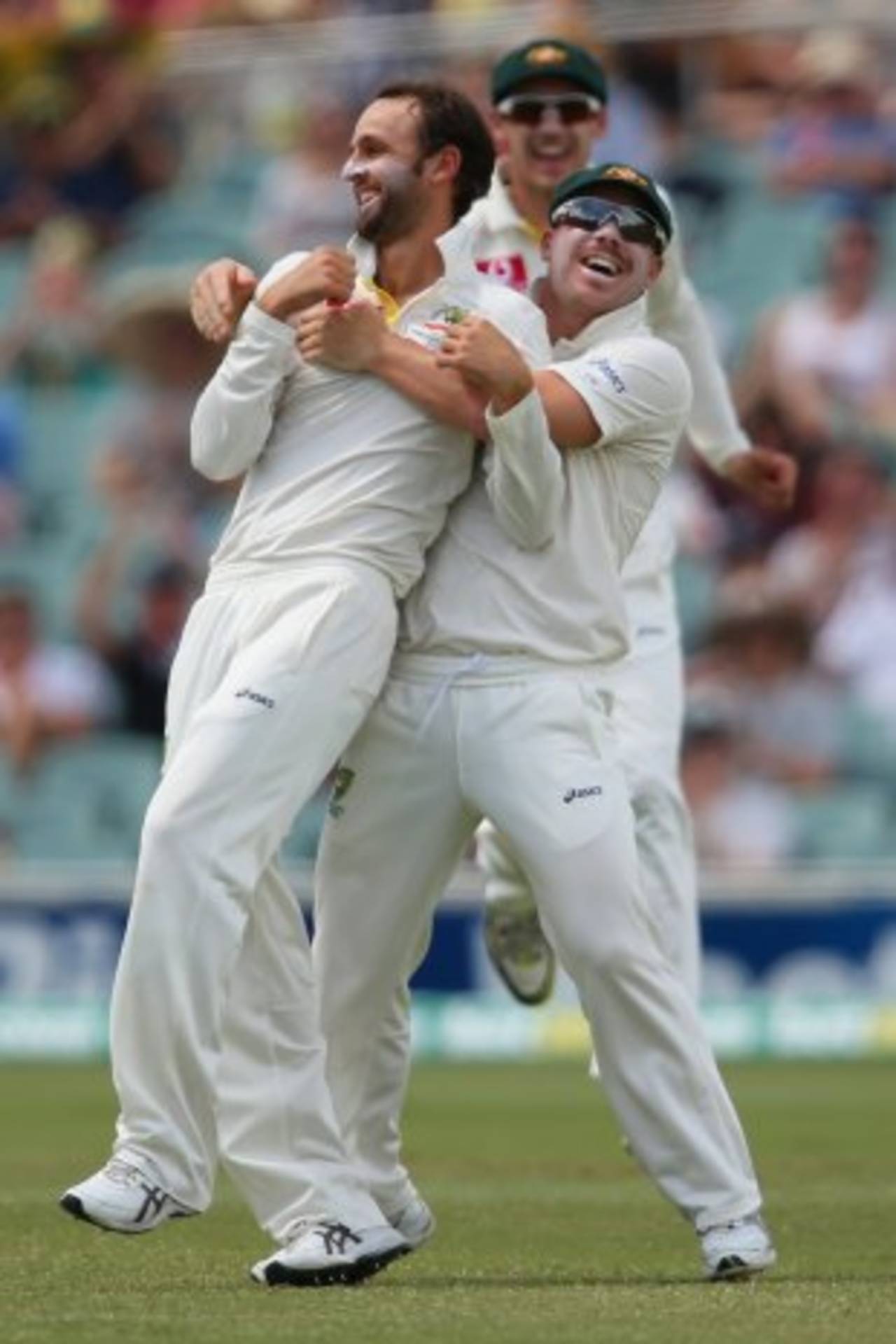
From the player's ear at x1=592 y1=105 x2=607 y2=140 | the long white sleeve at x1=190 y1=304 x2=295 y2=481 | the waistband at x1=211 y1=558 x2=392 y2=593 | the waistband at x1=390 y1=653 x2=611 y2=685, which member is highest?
the player's ear at x1=592 y1=105 x2=607 y2=140

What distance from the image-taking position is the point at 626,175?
20.5ft

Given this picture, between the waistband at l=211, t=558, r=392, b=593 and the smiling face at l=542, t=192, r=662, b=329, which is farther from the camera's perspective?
the smiling face at l=542, t=192, r=662, b=329

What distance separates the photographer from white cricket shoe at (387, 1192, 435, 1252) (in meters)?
6.47

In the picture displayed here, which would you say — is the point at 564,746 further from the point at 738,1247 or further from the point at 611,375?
the point at 738,1247

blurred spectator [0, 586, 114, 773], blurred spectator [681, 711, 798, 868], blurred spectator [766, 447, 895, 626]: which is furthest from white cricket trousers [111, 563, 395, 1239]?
blurred spectator [0, 586, 114, 773]

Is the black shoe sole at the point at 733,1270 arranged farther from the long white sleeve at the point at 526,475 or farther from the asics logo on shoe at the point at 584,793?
the long white sleeve at the point at 526,475

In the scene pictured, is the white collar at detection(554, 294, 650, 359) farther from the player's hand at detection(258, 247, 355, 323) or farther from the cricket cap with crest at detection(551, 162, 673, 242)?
the player's hand at detection(258, 247, 355, 323)

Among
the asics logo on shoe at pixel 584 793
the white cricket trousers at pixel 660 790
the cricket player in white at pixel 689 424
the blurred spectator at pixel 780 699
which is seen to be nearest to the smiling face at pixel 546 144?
the cricket player in white at pixel 689 424

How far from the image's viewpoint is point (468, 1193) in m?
8.30

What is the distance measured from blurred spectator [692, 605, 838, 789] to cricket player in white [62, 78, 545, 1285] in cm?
852

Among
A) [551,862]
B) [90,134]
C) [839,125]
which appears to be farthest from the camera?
[90,134]

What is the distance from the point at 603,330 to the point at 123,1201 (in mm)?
1762

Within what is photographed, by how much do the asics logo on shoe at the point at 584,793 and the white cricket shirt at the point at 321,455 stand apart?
469 mm

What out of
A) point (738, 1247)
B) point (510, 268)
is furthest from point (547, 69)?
point (738, 1247)
